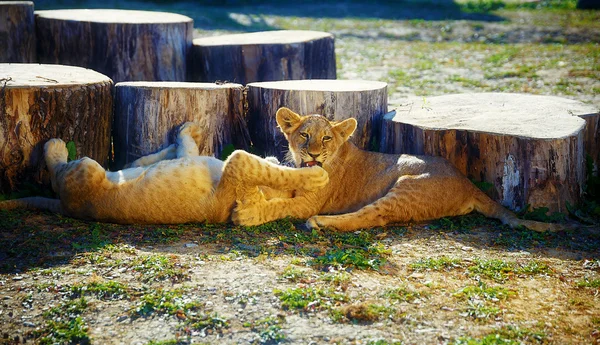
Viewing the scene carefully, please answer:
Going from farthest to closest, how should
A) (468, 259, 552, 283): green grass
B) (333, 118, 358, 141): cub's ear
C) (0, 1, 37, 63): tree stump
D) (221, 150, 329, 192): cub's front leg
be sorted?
(0, 1, 37, 63): tree stump < (333, 118, 358, 141): cub's ear < (221, 150, 329, 192): cub's front leg < (468, 259, 552, 283): green grass

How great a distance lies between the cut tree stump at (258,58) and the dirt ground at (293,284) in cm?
306

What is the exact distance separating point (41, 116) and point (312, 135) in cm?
234

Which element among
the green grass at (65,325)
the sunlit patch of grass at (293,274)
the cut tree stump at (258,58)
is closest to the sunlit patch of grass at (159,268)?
the green grass at (65,325)

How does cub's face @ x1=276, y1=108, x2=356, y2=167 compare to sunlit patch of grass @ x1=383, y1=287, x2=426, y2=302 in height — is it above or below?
above

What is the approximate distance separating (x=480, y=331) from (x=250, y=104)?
12.2 ft

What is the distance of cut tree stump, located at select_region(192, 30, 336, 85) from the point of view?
27.7 ft

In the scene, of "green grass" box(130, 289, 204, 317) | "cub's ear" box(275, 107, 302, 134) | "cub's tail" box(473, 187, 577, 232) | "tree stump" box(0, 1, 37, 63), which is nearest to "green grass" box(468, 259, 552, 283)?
"cub's tail" box(473, 187, 577, 232)

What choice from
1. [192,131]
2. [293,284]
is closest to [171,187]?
[192,131]

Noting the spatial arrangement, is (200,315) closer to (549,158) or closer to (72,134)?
(72,134)

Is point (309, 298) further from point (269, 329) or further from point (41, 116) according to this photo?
point (41, 116)

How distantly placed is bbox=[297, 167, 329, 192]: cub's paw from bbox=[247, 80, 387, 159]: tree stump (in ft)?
3.29

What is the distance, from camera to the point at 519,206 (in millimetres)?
6090

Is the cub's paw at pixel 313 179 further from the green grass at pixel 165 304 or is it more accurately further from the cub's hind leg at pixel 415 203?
the green grass at pixel 165 304

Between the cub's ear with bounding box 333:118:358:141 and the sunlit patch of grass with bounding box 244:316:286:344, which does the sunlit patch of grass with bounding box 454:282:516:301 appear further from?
the cub's ear with bounding box 333:118:358:141
